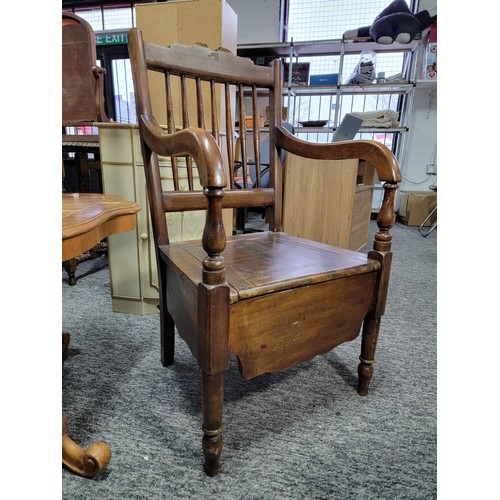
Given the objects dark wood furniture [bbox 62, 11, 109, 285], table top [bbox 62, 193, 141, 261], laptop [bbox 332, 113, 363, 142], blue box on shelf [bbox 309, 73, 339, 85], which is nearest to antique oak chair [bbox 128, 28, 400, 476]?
table top [bbox 62, 193, 141, 261]

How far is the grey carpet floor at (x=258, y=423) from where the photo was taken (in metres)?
0.66

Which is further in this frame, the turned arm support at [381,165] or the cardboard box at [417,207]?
the cardboard box at [417,207]

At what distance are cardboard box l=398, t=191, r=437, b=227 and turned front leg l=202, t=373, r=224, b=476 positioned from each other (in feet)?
10.9

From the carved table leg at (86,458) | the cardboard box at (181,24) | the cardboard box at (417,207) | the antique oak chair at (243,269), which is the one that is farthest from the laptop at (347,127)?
the carved table leg at (86,458)

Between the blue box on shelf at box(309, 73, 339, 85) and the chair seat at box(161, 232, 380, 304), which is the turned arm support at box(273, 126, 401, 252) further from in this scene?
the blue box on shelf at box(309, 73, 339, 85)

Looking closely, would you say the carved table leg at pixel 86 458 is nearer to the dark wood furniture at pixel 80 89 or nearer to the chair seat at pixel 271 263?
the chair seat at pixel 271 263

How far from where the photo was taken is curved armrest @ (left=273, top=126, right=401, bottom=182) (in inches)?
28.8

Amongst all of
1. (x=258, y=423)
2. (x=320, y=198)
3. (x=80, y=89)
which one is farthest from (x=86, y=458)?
(x=80, y=89)

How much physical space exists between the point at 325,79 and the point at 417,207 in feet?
5.50

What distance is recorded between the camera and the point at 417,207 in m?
3.37

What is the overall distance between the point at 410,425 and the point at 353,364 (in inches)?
10.7

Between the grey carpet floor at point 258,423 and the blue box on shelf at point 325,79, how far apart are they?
3033 mm

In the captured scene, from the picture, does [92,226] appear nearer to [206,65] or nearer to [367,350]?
[206,65]
